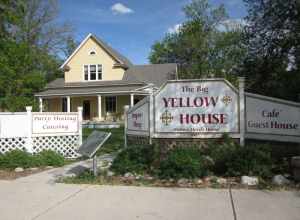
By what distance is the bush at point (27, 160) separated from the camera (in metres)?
10.5

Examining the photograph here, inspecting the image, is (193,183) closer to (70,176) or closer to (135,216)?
(135,216)

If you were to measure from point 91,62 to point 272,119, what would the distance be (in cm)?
2856

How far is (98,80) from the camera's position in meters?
36.6

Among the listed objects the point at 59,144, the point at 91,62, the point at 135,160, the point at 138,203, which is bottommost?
the point at 138,203

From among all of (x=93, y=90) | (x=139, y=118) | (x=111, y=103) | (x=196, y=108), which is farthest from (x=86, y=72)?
(x=196, y=108)

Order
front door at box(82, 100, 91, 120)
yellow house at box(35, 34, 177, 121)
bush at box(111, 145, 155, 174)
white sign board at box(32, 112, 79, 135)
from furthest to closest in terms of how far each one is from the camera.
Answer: front door at box(82, 100, 91, 120)
yellow house at box(35, 34, 177, 121)
white sign board at box(32, 112, 79, 135)
bush at box(111, 145, 155, 174)

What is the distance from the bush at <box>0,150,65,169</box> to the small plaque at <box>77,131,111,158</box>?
248 cm

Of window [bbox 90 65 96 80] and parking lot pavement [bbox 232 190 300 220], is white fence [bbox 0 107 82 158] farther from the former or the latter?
window [bbox 90 65 96 80]

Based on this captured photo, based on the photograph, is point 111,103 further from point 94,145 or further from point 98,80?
point 94,145

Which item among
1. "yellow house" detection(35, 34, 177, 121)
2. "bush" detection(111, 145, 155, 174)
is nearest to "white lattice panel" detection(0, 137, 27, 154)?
"bush" detection(111, 145, 155, 174)

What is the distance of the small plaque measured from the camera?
8.48 meters

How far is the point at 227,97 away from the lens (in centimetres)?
1004

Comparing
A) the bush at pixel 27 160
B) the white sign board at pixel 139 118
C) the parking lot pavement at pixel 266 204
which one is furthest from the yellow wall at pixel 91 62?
the parking lot pavement at pixel 266 204

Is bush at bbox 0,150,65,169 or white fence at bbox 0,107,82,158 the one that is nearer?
bush at bbox 0,150,65,169
